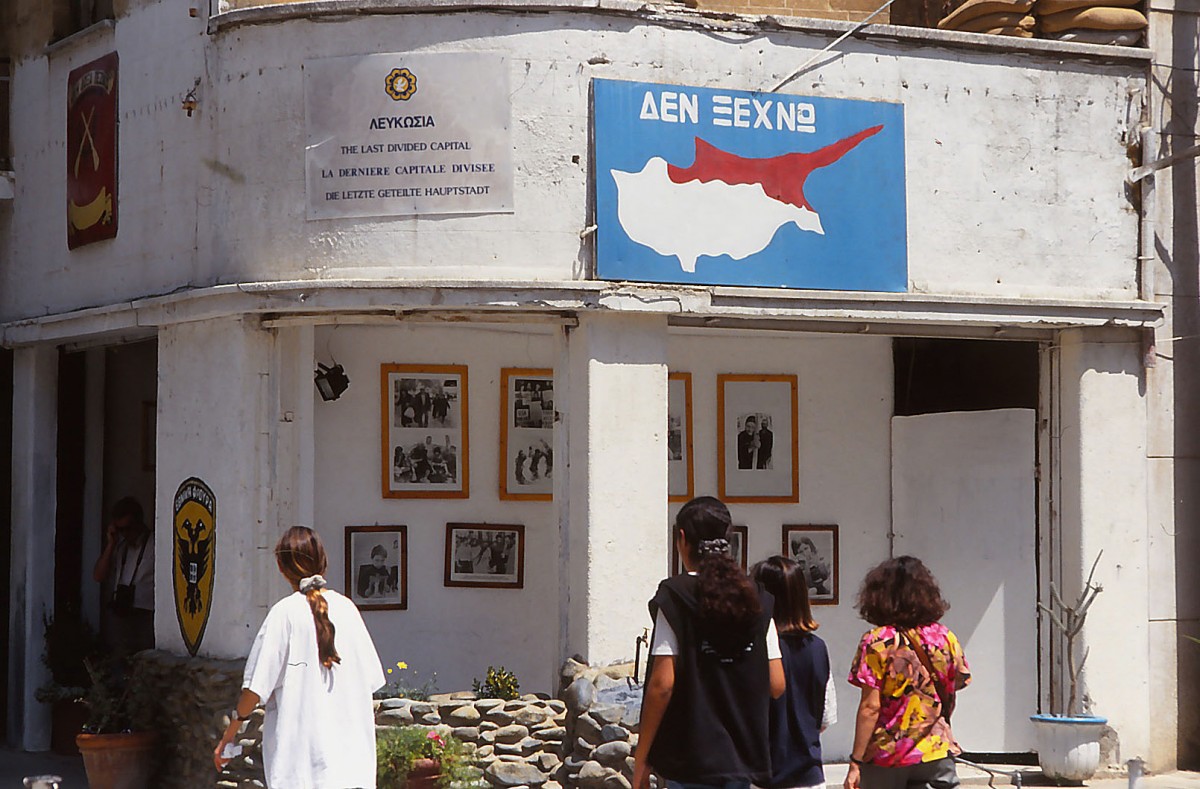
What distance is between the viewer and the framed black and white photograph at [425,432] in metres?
11.9

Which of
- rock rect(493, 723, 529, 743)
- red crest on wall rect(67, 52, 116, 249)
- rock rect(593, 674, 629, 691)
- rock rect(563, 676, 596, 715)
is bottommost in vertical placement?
rock rect(493, 723, 529, 743)

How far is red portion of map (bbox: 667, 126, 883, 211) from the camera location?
1058 cm

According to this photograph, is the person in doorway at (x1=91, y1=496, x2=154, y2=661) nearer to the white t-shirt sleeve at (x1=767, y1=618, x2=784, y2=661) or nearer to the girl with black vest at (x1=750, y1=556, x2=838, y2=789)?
the girl with black vest at (x1=750, y1=556, x2=838, y2=789)

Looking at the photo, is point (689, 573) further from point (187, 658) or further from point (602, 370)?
point (187, 658)

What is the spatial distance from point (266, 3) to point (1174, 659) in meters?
7.98

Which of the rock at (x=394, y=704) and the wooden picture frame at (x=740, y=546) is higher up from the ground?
the wooden picture frame at (x=740, y=546)

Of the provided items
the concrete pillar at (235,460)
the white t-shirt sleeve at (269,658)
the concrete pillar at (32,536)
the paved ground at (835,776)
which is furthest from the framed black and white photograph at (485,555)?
Result: the white t-shirt sleeve at (269,658)

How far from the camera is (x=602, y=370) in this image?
408 inches

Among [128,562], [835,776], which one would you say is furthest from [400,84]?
[835,776]

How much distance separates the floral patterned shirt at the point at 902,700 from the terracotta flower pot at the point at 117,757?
6.25 metres

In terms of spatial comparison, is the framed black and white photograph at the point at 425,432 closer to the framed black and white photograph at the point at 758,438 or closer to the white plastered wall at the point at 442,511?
the white plastered wall at the point at 442,511

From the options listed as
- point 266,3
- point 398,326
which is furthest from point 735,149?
point 266,3

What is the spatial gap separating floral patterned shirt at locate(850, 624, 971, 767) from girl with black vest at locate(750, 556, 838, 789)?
18 cm

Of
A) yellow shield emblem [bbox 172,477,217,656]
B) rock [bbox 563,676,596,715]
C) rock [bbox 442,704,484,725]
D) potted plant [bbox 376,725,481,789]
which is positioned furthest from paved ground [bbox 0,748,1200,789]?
potted plant [bbox 376,725,481,789]
